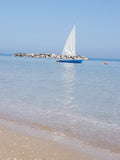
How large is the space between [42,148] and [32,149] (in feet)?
0.81

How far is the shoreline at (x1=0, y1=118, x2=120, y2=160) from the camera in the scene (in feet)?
15.4

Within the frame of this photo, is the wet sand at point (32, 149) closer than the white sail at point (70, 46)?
Yes

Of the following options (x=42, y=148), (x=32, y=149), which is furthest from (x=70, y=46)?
(x=32, y=149)

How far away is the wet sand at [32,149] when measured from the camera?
4.59m

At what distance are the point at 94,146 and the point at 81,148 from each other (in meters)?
0.41

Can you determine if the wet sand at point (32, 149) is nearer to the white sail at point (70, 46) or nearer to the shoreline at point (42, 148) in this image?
the shoreline at point (42, 148)

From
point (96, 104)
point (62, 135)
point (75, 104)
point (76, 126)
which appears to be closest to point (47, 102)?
point (75, 104)

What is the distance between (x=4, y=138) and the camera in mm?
5531

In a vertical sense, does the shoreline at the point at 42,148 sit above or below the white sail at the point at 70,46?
below

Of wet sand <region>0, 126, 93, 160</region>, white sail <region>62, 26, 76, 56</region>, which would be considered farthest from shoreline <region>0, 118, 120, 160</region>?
white sail <region>62, 26, 76, 56</region>

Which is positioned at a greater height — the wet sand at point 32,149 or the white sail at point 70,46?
the white sail at point 70,46

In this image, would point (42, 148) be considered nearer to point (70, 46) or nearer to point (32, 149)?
point (32, 149)

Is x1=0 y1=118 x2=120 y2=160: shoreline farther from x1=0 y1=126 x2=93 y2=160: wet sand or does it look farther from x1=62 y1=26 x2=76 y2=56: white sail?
x1=62 y1=26 x2=76 y2=56: white sail

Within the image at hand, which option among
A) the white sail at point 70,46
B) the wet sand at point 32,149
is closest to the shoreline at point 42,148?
the wet sand at point 32,149
